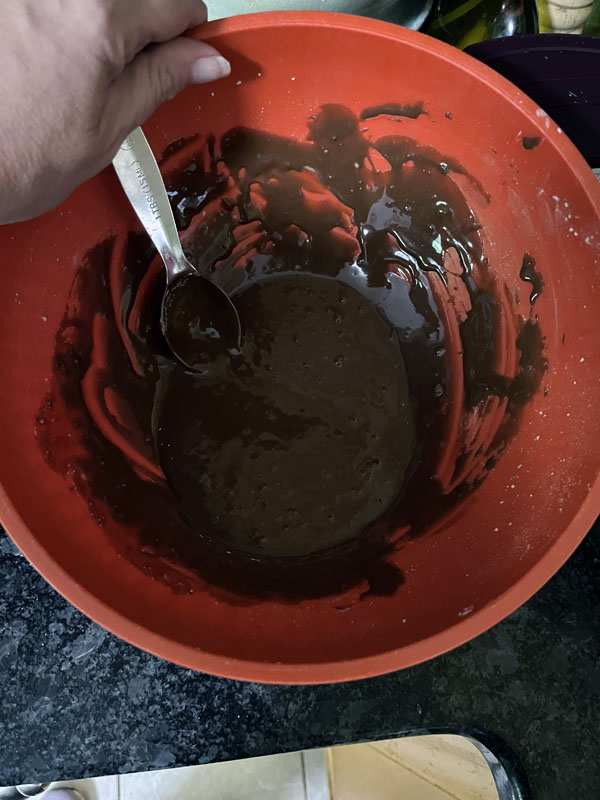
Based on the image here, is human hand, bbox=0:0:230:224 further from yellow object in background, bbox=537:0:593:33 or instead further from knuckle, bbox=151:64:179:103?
yellow object in background, bbox=537:0:593:33

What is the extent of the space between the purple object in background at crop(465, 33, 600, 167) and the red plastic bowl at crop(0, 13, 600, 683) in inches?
3.5

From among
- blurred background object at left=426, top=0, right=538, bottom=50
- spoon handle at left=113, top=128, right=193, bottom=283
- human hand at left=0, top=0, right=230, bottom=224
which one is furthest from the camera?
blurred background object at left=426, top=0, right=538, bottom=50

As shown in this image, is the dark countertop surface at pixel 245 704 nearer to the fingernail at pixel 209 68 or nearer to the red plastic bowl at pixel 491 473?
the red plastic bowl at pixel 491 473

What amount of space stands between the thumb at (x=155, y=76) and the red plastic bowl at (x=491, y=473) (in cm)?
3

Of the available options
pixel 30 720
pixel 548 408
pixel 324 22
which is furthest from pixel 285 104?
pixel 30 720

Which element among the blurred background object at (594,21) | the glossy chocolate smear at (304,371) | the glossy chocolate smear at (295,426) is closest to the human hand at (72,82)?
the glossy chocolate smear at (304,371)

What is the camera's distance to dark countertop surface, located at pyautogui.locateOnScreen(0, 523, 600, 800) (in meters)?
0.60

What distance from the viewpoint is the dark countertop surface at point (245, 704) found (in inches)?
23.7

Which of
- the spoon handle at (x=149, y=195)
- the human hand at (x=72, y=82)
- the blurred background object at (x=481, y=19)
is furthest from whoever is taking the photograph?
the blurred background object at (x=481, y=19)

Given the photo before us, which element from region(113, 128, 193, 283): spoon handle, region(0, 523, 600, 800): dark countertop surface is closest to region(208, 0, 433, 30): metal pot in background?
region(113, 128, 193, 283): spoon handle

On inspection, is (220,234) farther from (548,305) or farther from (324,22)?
(548,305)

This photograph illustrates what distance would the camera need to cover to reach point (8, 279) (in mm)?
560

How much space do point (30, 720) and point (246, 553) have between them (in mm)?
260

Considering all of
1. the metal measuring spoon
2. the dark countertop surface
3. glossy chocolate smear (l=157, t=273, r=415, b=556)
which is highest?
the metal measuring spoon
